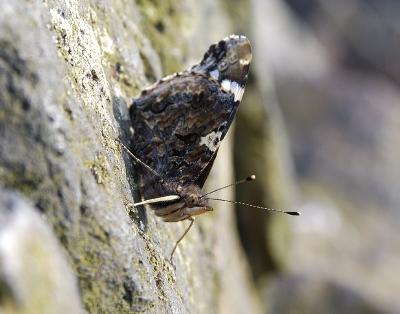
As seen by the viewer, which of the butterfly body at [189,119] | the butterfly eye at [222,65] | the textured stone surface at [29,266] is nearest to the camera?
the textured stone surface at [29,266]

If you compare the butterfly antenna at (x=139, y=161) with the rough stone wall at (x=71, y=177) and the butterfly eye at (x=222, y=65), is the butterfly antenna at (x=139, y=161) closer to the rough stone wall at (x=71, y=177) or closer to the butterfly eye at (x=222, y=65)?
the rough stone wall at (x=71, y=177)

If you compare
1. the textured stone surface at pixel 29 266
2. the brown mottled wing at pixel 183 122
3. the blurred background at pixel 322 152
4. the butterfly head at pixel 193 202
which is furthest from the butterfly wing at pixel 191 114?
the blurred background at pixel 322 152

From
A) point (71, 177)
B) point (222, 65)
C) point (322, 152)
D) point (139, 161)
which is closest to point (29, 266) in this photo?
point (71, 177)

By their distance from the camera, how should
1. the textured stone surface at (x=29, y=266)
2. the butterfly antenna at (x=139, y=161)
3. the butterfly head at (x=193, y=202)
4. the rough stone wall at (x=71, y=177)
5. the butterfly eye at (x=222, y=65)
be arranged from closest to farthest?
1. the textured stone surface at (x=29, y=266)
2. the rough stone wall at (x=71, y=177)
3. the butterfly antenna at (x=139, y=161)
4. the butterfly head at (x=193, y=202)
5. the butterfly eye at (x=222, y=65)

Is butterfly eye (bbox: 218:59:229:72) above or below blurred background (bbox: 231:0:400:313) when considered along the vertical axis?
below

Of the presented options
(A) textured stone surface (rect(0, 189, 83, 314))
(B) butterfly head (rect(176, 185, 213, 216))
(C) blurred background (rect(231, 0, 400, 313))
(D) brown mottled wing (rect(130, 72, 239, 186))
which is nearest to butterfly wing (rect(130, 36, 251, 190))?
(D) brown mottled wing (rect(130, 72, 239, 186))

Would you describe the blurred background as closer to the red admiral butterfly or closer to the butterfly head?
the red admiral butterfly

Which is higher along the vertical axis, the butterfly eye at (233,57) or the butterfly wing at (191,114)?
the butterfly eye at (233,57)

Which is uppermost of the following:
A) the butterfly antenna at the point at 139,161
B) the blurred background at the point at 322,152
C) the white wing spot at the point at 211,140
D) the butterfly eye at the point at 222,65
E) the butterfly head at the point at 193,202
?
the blurred background at the point at 322,152

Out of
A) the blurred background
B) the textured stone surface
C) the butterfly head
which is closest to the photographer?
the textured stone surface

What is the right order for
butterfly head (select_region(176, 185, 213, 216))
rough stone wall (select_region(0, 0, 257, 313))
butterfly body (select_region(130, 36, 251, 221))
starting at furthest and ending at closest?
butterfly body (select_region(130, 36, 251, 221))
butterfly head (select_region(176, 185, 213, 216))
rough stone wall (select_region(0, 0, 257, 313))

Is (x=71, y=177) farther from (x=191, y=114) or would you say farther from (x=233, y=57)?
(x=233, y=57)
